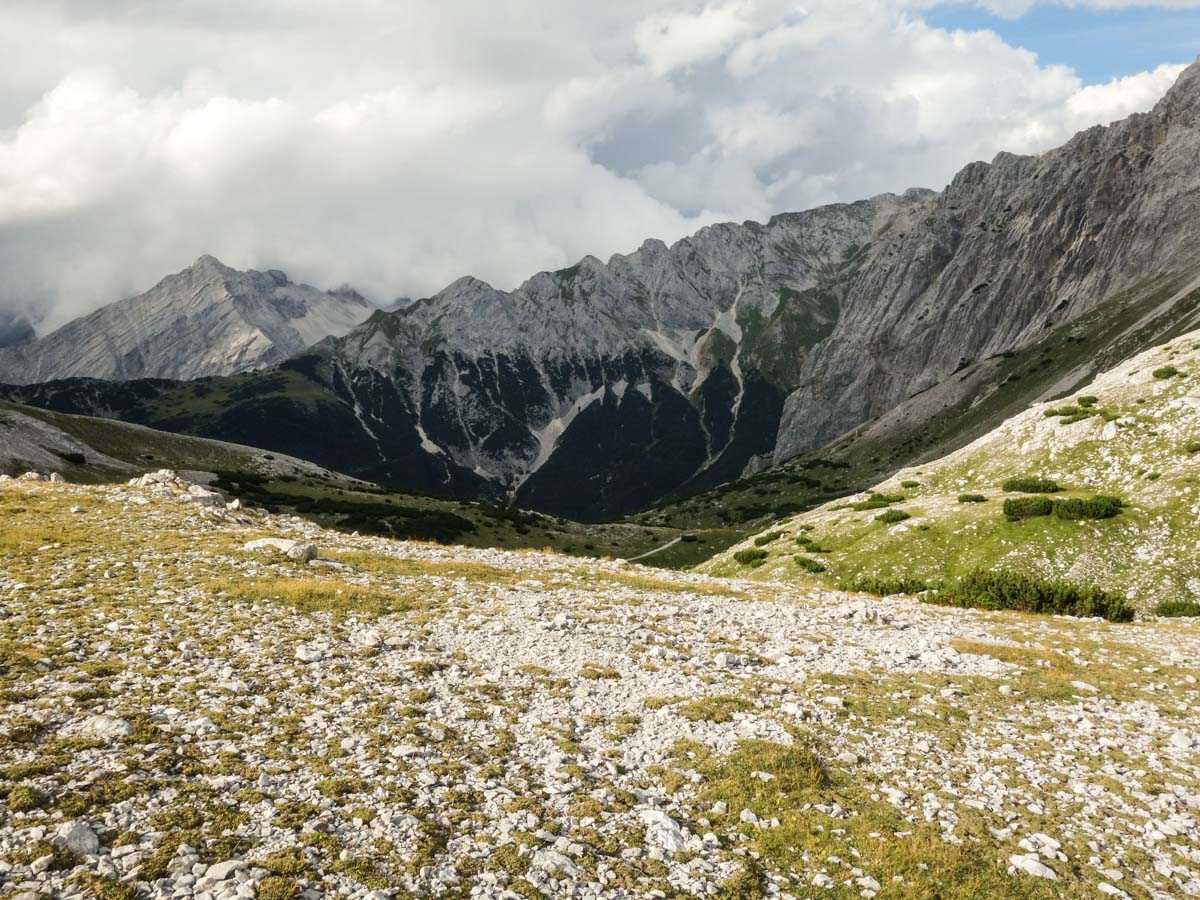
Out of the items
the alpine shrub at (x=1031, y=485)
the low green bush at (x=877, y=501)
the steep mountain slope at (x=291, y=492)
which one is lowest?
the steep mountain slope at (x=291, y=492)

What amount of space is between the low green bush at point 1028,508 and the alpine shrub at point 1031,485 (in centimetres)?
443

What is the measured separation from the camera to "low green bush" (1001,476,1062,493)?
39375 mm

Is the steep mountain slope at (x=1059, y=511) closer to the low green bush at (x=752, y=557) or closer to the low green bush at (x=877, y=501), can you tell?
the low green bush at (x=877, y=501)

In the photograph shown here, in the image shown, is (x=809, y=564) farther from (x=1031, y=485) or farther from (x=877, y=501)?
(x=1031, y=485)

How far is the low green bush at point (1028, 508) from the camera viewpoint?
3525cm

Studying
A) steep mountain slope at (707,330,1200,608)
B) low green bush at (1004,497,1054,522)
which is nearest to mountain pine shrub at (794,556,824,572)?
steep mountain slope at (707,330,1200,608)

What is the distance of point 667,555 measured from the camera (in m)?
99.1

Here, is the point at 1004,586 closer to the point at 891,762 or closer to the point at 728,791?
the point at 891,762

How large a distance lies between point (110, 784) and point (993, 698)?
1874cm

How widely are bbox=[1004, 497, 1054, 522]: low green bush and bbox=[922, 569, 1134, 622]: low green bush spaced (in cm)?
571

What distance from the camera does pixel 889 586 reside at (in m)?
33.3

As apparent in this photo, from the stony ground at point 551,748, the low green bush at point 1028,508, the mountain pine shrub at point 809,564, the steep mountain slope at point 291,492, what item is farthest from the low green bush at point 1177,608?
the steep mountain slope at point 291,492

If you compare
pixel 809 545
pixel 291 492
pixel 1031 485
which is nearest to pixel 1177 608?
pixel 1031 485

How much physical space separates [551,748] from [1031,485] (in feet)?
129
